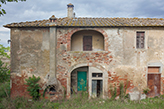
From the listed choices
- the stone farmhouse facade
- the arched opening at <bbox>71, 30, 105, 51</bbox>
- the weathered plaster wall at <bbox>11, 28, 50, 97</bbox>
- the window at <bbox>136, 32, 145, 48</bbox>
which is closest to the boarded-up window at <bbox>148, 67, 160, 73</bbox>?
the stone farmhouse facade

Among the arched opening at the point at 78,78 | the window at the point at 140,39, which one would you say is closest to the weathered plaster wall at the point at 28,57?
the arched opening at the point at 78,78

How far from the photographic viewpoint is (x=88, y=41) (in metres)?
9.13

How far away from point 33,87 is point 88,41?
17.3 feet

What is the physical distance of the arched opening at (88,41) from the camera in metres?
9.11

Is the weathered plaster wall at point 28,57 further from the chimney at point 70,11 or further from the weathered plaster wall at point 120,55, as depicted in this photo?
the chimney at point 70,11

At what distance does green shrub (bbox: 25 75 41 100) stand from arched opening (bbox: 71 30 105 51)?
3727 millimetres

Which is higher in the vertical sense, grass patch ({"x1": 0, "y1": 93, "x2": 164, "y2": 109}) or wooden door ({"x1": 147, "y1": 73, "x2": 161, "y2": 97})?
wooden door ({"x1": 147, "y1": 73, "x2": 161, "y2": 97})

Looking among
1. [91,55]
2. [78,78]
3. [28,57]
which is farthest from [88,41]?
[28,57]

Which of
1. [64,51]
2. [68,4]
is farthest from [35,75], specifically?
[68,4]

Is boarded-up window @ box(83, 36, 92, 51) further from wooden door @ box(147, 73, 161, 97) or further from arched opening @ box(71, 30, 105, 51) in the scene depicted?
wooden door @ box(147, 73, 161, 97)

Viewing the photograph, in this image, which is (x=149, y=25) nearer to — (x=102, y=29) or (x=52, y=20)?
(x=102, y=29)

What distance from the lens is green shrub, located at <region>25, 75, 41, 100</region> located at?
761cm

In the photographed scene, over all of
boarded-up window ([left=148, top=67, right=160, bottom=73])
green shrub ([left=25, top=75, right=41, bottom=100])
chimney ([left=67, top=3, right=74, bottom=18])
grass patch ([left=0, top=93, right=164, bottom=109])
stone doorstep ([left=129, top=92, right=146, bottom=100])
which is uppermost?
chimney ([left=67, top=3, right=74, bottom=18])

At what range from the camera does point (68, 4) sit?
11484 millimetres
